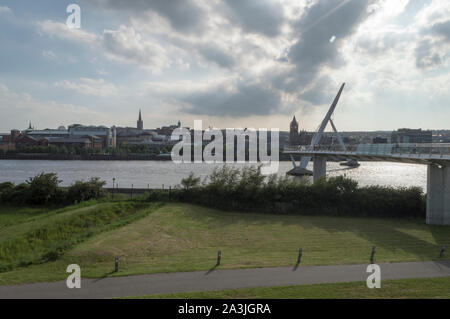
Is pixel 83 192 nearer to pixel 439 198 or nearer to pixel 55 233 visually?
pixel 55 233

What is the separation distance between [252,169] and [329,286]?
12.0 meters

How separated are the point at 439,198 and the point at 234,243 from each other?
34.5 feet

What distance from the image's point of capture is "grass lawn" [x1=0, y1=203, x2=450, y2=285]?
907 centimetres

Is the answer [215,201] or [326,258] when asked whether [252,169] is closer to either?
[215,201]

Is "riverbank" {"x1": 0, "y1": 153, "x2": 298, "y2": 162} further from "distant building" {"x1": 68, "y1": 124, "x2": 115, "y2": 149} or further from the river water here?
the river water

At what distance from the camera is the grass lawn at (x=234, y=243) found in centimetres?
907

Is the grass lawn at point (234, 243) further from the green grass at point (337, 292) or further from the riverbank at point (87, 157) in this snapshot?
the riverbank at point (87, 157)

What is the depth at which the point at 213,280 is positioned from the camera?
7.82 metres

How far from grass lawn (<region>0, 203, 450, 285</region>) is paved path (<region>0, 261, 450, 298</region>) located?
1.53ft

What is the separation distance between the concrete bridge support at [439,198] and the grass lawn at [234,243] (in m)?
0.71

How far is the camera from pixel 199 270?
8523mm
